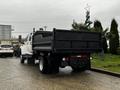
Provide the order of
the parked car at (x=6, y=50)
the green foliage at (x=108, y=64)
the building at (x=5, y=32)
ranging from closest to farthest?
the green foliage at (x=108, y=64) < the parked car at (x=6, y=50) < the building at (x=5, y=32)

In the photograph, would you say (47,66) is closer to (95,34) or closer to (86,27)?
(95,34)

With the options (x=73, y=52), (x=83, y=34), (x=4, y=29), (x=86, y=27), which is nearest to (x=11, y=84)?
(x=73, y=52)

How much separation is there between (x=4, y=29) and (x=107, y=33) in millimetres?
54672

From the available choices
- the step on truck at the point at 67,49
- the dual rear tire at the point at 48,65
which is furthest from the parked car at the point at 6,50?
the dual rear tire at the point at 48,65

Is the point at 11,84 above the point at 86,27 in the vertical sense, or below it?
below

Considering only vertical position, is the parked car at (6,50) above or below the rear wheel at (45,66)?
above

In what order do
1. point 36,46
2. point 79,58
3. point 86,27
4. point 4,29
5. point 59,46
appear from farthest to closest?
point 4,29, point 86,27, point 36,46, point 79,58, point 59,46

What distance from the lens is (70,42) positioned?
46.9ft

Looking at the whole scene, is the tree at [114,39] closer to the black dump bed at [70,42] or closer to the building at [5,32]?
the black dump bed at [70,42]

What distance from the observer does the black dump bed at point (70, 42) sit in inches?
541

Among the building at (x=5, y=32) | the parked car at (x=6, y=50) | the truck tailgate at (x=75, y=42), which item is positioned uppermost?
the building at (x=5, y=32)

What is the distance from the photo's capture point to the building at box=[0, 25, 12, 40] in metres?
79.1

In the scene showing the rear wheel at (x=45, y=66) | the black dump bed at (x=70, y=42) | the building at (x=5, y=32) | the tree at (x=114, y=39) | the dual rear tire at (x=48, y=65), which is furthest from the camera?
the building at (x=5, y=32)

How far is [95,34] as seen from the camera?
15.3 m
